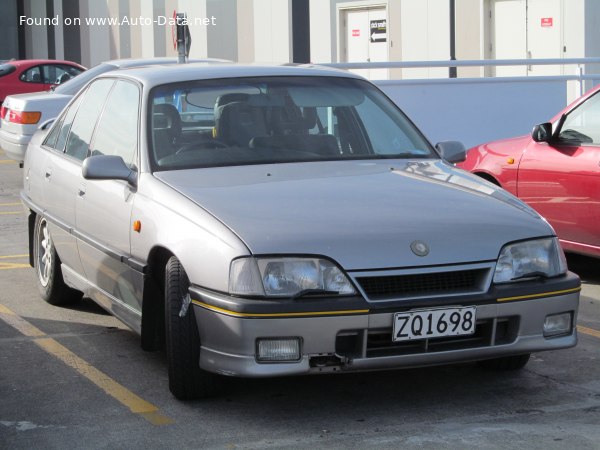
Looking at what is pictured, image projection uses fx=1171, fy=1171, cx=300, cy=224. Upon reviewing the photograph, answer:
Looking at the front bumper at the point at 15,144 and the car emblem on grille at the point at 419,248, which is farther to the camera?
the front bumper at the point at 15,144

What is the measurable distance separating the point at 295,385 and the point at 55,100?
9694mm

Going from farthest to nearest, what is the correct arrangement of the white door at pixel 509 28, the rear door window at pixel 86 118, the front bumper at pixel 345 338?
the white door at pixel 509 28, the rear door window at pixel 86 118, the front bumper at pixel 345 338

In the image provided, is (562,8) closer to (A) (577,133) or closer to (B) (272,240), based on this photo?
(A) (577,133)

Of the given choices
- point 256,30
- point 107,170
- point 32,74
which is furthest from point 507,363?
point 256,30

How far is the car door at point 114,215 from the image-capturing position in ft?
18.6

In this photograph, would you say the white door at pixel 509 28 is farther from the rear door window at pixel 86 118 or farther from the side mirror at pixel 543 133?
the rear door window at pixel 86 118

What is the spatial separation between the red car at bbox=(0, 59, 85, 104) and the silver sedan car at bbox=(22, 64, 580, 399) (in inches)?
708

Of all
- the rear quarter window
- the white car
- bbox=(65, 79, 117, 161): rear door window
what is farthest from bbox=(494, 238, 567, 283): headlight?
the rear quarter window

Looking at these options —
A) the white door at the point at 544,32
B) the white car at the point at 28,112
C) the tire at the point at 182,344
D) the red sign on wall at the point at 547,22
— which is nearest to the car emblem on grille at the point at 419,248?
the tire at the point at 182,344

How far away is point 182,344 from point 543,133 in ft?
13.5

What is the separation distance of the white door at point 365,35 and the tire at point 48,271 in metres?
17.8

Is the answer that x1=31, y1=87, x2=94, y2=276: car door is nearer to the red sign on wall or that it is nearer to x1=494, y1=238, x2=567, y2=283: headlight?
x1=494, y1=238, x2=567, y2=283: headlight

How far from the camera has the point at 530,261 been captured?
5.06 meters

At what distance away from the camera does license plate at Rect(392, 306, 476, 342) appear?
473cm
